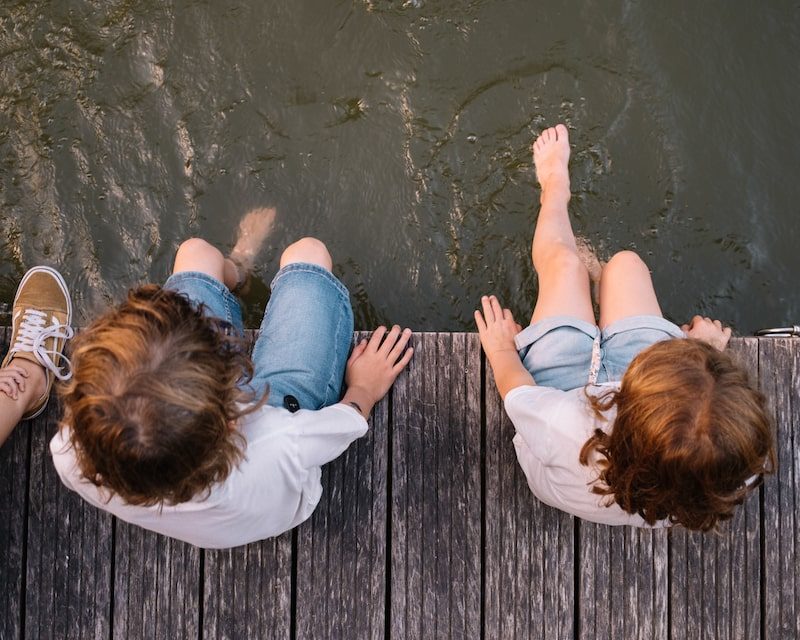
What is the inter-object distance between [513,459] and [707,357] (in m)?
0.79

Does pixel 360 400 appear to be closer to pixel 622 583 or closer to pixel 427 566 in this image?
pixel 427 566

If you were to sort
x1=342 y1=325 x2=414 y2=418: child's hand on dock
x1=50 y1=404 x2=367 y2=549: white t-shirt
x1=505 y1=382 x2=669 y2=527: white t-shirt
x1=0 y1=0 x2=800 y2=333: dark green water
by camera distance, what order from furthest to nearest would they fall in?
1. x1=0 y1=0 x2=800 y2=333: dark green water
2. x1=342 y1=325 x2=414 y2=418: child's hand on dock
3. x1=505 y1=382 x2=669 y2=527: white t-shirt
4. x1=50 y1=404 x2=367 y2=549: white t-shirt

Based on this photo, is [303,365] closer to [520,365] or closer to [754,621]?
[520,365]

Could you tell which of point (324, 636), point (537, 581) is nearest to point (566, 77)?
point (537, 581)

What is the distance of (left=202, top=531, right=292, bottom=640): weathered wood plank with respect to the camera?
7.10ft

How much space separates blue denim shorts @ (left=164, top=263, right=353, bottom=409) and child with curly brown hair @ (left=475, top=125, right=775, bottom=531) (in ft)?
1.56

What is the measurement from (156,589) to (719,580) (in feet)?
5.79

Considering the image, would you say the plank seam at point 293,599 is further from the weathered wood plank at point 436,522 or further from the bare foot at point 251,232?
the bare foot at point 251,232

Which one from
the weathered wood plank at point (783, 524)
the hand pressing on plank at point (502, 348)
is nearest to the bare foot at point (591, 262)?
the hand pressing on plank at point (502, 348)

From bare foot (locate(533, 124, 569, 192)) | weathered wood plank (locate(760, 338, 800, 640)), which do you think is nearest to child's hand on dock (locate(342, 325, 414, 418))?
bare foot (locate(533, 124, 569, 192))

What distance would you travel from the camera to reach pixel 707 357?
1562 millimetres

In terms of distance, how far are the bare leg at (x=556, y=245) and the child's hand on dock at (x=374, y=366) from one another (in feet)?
1.44

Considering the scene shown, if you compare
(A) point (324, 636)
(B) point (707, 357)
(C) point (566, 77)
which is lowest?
(A) point (324, 636)

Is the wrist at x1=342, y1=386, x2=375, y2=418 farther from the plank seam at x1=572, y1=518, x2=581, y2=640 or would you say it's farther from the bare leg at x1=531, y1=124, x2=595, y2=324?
the plank seam at x1=572, y1=518, x2=581, y2=640
